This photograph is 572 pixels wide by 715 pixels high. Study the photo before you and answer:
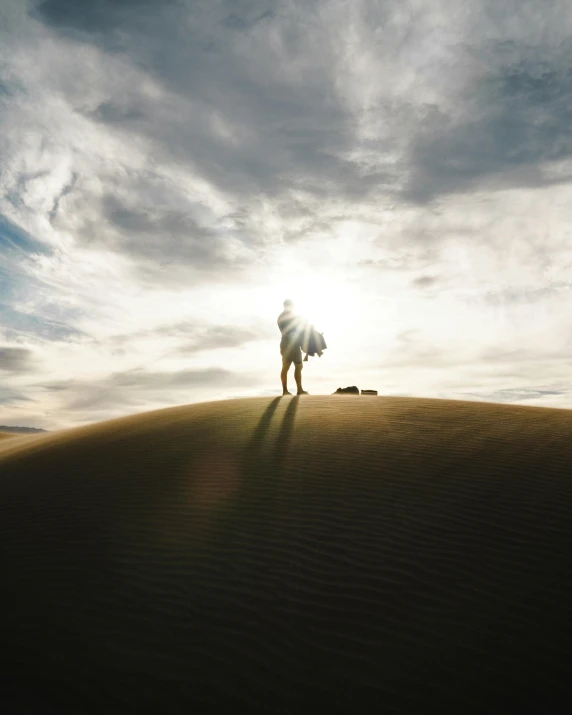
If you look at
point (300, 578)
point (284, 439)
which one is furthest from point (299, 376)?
point (300, 578)

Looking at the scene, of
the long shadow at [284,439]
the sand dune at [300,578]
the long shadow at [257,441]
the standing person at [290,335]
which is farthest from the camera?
the standing person at [290,335]

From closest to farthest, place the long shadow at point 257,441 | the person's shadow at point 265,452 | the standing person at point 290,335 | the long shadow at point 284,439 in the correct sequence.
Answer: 1. the person's shadow at point 265,452
2. the long shadow at point 284,439
3. the long shadow at point 257,441
4. the standing person at point 290,335

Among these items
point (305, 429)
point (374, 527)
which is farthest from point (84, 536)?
point (305, 429)

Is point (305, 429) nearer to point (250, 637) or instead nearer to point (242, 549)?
point (242, 549)

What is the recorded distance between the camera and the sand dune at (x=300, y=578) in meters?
3.64

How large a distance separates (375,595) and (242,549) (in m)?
1.40

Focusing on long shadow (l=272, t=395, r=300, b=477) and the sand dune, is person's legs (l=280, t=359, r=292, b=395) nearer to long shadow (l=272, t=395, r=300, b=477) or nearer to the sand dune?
long shadow (l=272, t=395, r=300, b=477)

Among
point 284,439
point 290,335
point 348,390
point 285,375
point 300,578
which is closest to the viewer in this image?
point 300,578

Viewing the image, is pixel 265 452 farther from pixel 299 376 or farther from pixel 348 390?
Answer: pixel 348 390

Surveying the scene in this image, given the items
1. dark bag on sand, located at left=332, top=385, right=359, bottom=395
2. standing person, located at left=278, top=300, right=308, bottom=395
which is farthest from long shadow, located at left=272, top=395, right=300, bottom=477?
dark bag on sand, located at left=332, top=385, right=359, bottom=395

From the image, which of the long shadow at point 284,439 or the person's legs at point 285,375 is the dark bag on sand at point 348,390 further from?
the long shadow at point 284,439

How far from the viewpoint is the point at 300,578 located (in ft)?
15.5

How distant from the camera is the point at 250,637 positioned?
4.07 m

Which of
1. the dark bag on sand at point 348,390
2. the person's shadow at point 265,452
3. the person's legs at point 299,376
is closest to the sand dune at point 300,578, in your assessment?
the person's shadow at point 265,452
